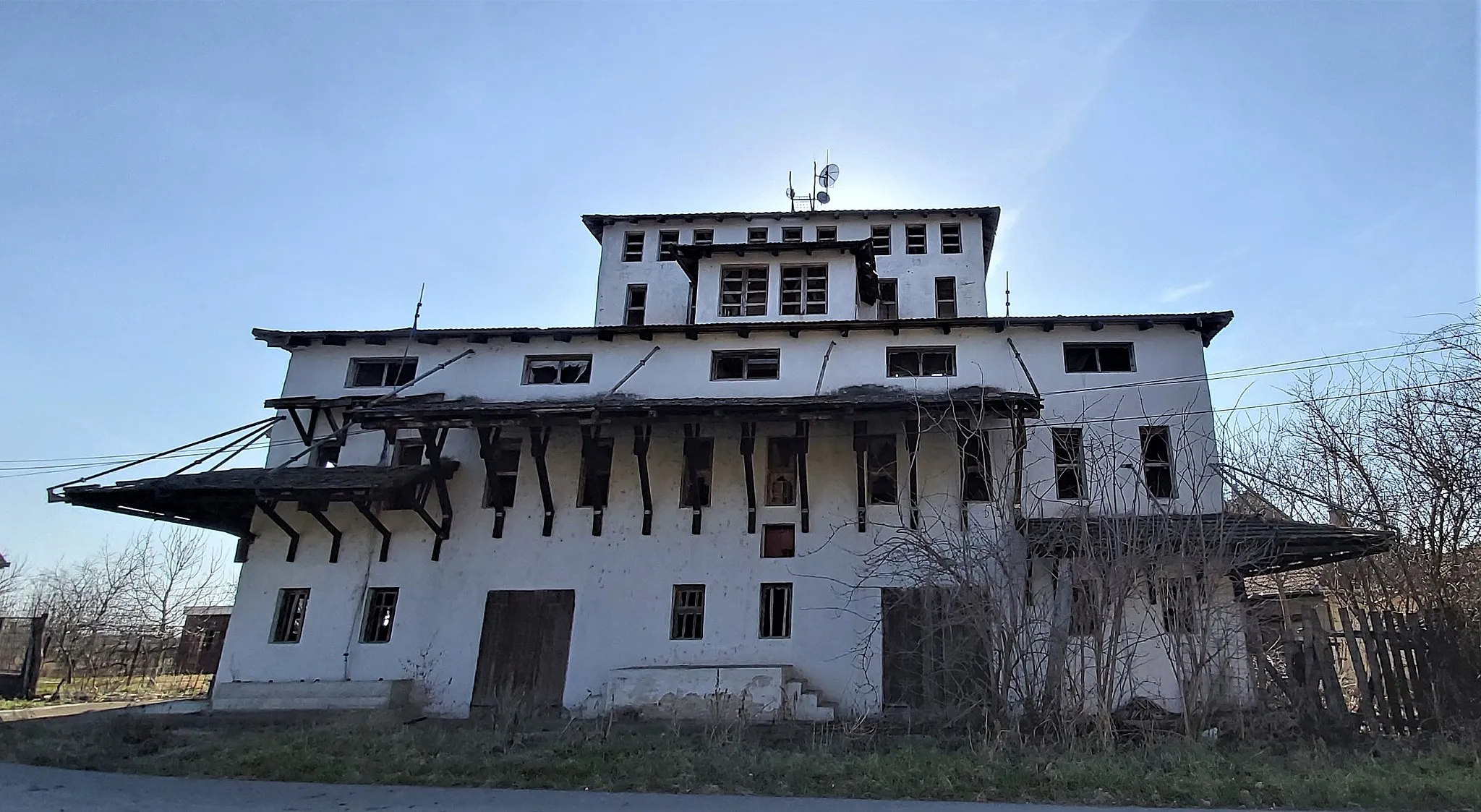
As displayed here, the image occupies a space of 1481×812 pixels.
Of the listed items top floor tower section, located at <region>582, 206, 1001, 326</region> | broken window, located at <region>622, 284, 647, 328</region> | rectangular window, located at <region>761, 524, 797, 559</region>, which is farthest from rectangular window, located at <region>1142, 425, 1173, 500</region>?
broken window, located at <region>622, 284, 647, 328</region>

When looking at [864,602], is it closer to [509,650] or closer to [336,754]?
[509,650]

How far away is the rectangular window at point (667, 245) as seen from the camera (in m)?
26.8

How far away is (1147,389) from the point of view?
19.5 metres

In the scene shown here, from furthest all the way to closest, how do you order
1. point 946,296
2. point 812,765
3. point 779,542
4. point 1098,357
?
point 946,296, point 1098,357, point 779,542, point 812,765

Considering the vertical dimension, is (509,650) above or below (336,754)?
above

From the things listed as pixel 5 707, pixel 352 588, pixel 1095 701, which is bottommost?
pixel 5 707

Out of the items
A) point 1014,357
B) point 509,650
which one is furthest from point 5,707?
point 1014,357

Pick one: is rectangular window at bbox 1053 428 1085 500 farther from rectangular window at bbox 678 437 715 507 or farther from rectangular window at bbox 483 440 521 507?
rectangular window at bbox 483 440 521 507

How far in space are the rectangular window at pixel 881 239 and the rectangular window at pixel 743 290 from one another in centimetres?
453

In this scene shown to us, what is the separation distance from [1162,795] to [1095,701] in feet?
11.1

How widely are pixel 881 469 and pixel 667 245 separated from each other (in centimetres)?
1162

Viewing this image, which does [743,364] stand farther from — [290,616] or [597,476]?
[290,616]

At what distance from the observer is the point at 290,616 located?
64.1ft

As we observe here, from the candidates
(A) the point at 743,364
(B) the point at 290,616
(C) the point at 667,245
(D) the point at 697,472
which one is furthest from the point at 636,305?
(B) the point at 290,616
